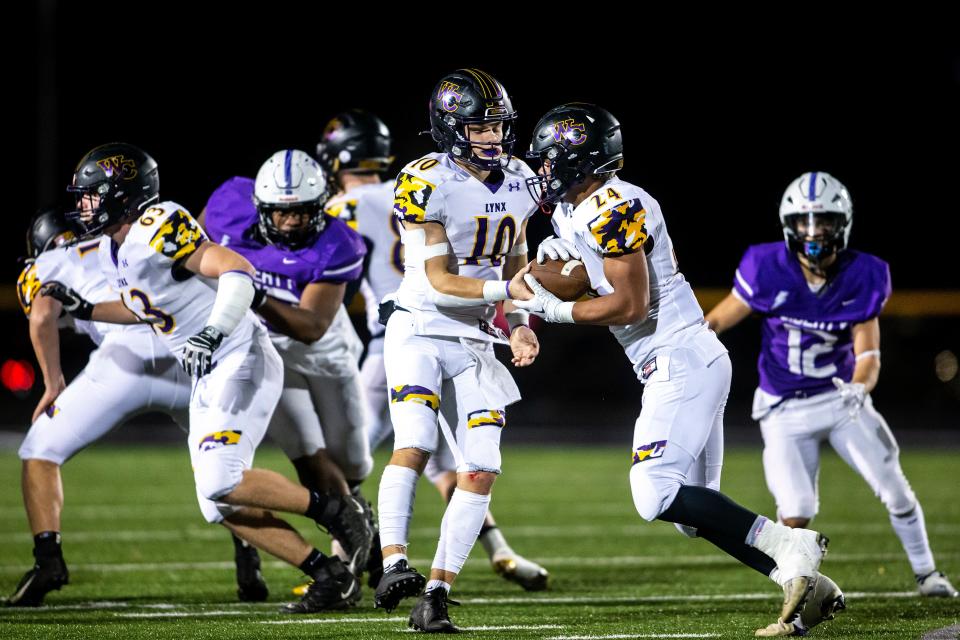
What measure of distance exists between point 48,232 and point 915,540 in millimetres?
3758

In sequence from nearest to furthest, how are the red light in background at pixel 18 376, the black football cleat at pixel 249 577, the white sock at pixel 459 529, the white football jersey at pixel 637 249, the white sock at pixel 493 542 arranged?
1. the white football jersey at pixel 637 249
2. the white sock at pixel 459 529
3. the black football cleat at pixel 249 577
4. the white sock at pixel 493 542
5. the red light in background at pixel 18 376

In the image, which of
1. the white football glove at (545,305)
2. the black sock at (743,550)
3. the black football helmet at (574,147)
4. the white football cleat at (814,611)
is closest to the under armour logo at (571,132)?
the black football helmet at (574,147)

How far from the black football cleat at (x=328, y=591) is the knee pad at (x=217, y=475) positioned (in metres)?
0.46

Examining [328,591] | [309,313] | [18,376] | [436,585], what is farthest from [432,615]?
[18,376]

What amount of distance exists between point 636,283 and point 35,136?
20.3 meters

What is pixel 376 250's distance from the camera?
617 centimetres

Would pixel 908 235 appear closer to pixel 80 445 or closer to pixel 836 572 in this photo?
pixel 836 572

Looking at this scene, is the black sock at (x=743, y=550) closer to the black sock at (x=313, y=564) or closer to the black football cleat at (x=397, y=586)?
Result: the black football cleat at (x=397, y=586)

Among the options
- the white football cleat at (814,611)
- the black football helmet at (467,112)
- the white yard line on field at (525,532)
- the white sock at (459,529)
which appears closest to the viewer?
the white football cleat at (814,611)

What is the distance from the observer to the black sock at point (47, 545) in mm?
5043

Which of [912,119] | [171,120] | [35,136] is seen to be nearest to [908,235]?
[912,119]

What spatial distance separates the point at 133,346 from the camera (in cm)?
530

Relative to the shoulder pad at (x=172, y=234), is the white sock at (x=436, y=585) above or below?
below

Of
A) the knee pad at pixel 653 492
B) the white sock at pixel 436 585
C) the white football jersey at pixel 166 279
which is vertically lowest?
the white sock at pixel 436 585
